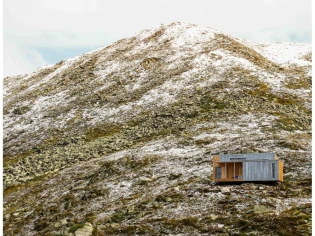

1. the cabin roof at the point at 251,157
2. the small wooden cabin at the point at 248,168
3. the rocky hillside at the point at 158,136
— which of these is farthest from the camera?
the cabin roof at the point at 251,157

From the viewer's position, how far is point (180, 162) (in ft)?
127

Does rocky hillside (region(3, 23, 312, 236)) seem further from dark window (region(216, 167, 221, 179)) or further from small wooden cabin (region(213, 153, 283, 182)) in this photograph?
dark window (region(216, 167, 221, 179))

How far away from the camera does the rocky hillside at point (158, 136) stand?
2669 centimetres

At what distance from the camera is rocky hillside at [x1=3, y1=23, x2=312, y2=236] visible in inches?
1051

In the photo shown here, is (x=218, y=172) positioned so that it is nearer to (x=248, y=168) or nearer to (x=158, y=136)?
(x=248, y=168)

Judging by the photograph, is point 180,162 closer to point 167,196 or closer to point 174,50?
point 167,196

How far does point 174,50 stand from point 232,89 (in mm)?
24434

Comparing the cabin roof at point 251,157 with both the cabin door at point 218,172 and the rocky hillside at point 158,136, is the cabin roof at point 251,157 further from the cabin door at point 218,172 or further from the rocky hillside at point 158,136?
the rocky hillside at point 158,136

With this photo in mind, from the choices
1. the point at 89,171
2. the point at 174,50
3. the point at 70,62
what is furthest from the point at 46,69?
the point at 89,171

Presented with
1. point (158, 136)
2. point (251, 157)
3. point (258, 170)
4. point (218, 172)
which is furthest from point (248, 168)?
point (158, 136)

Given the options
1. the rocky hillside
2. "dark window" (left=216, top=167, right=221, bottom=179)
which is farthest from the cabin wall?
"dark window" (left=216, top=167, right=221, bottom=179)

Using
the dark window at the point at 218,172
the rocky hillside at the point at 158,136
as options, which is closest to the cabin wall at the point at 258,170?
the rocky hillside at the point at 158,136

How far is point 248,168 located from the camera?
31.1 m

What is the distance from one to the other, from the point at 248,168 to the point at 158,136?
19.8 metres
